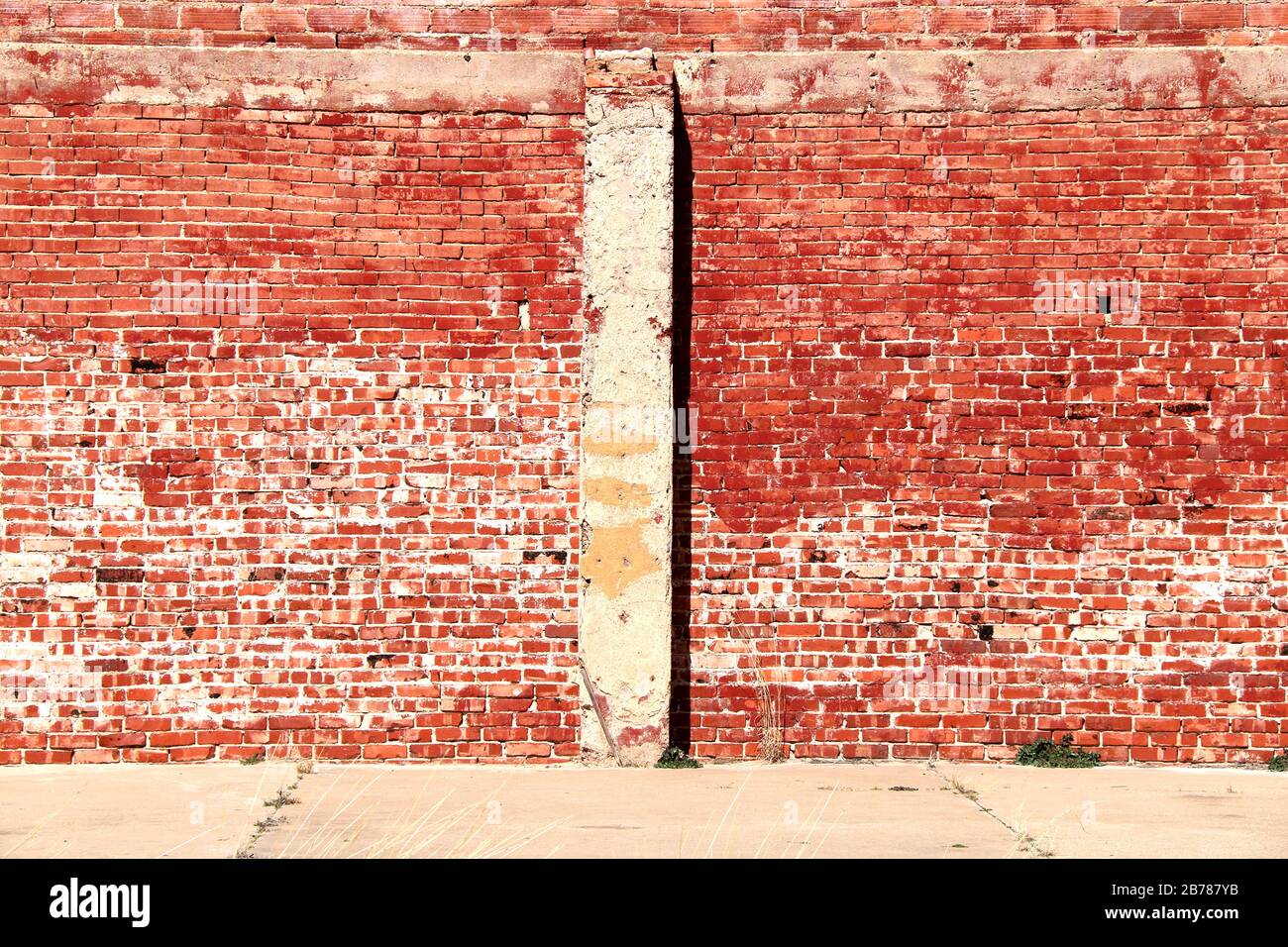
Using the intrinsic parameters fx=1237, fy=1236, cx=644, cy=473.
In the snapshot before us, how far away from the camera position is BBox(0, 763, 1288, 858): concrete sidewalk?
15.3ft

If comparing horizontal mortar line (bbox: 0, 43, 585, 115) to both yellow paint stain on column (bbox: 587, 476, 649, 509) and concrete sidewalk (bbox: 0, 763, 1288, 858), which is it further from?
concrete sidewalk (bbox: 0, 763, 1288, 858)

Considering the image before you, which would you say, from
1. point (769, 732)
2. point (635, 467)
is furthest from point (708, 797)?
point (635, 467)

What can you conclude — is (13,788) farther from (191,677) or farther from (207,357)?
(207,357)

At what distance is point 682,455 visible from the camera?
6531mm

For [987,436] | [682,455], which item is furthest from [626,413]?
[987,436]

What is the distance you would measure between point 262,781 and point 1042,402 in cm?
434

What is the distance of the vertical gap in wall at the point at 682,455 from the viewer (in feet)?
21.2

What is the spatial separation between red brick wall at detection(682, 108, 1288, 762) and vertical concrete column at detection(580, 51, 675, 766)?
0.29 m

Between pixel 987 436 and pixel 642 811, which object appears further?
pixel 987 436

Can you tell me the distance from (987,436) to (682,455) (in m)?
1.60

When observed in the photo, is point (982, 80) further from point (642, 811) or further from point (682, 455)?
point (642, 811)

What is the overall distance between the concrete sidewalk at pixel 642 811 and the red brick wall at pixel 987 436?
41 cm

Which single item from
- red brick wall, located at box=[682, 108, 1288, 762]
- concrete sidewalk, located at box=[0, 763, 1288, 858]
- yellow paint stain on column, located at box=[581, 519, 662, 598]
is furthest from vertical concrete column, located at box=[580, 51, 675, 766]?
concrete sidewalk, located at box=[0, 763, 1288, 858]

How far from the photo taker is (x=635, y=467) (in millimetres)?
6316
